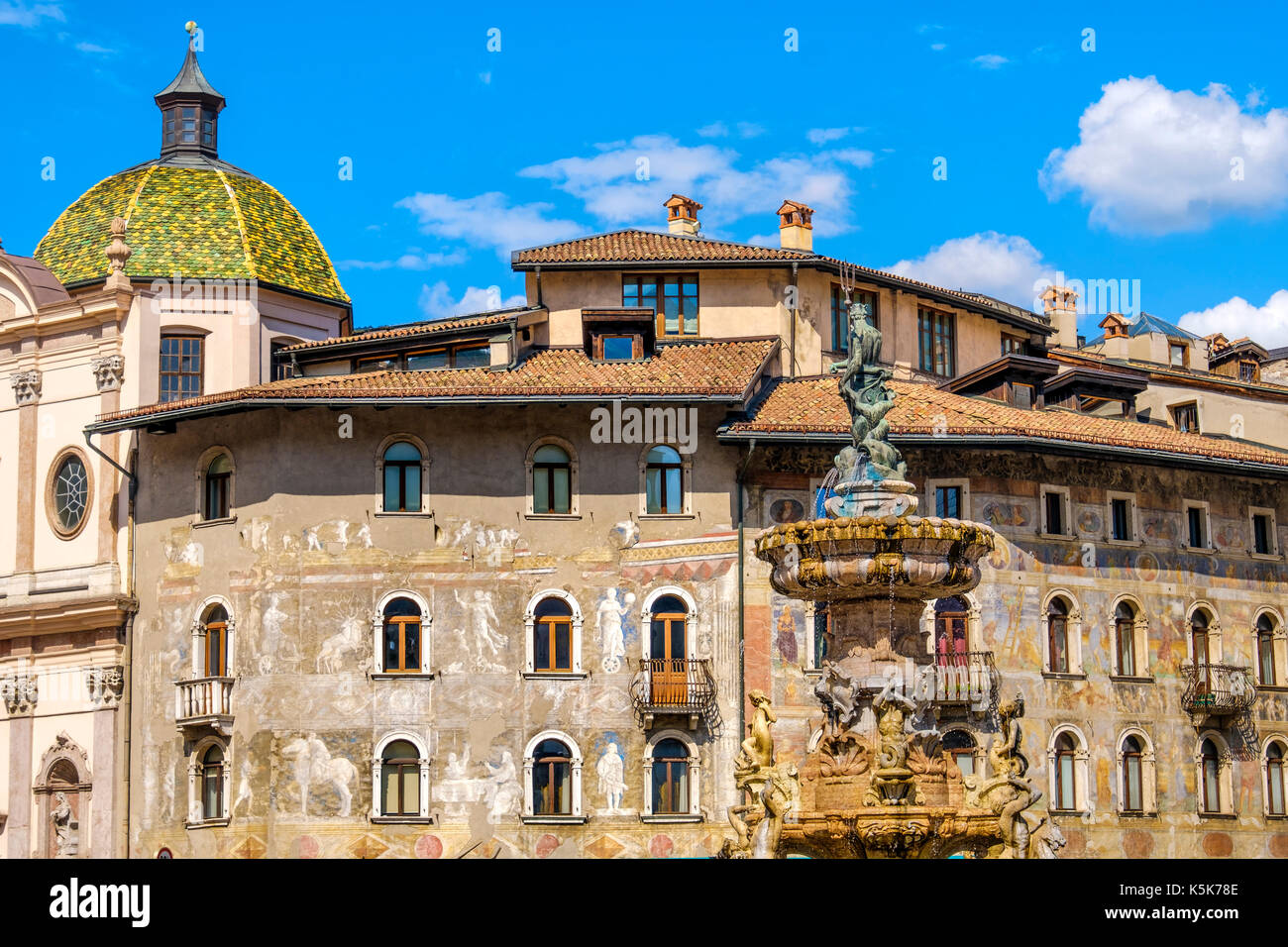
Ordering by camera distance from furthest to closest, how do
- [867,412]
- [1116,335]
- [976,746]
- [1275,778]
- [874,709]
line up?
[1116,335] < [1275,778] < [976,746] < [867,412] < [874,709]

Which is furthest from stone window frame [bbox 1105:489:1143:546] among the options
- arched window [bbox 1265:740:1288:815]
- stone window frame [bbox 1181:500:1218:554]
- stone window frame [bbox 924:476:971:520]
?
arched window [bbox 1265:740:1288:815]

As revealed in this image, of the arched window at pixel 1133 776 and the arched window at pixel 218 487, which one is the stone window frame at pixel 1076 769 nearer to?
the arched window at pixel 1133 776

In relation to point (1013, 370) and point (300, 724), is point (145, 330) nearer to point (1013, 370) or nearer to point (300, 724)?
point (300, 724)

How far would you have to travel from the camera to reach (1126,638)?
147 ft

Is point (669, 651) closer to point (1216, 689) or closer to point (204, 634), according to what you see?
point (204, 634)

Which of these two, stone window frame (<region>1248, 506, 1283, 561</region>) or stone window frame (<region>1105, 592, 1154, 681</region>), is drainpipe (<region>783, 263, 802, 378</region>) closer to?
stone window frame (<region>1105, 592, 1154, 681</region>)

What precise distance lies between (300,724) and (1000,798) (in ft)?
72.0

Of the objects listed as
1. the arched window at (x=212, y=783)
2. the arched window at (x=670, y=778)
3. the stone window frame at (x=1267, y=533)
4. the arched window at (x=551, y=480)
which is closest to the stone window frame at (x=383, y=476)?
the arched window at (x=551, y=480)

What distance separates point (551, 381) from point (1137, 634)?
12.7 meters

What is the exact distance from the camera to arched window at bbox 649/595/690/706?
4225 centimetres

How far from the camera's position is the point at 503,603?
1704 inches

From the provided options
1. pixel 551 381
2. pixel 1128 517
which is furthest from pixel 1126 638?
pixel 551 381

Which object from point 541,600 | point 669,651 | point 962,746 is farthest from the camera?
point 541,600

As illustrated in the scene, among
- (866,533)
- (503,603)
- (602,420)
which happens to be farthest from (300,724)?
(866,533)
